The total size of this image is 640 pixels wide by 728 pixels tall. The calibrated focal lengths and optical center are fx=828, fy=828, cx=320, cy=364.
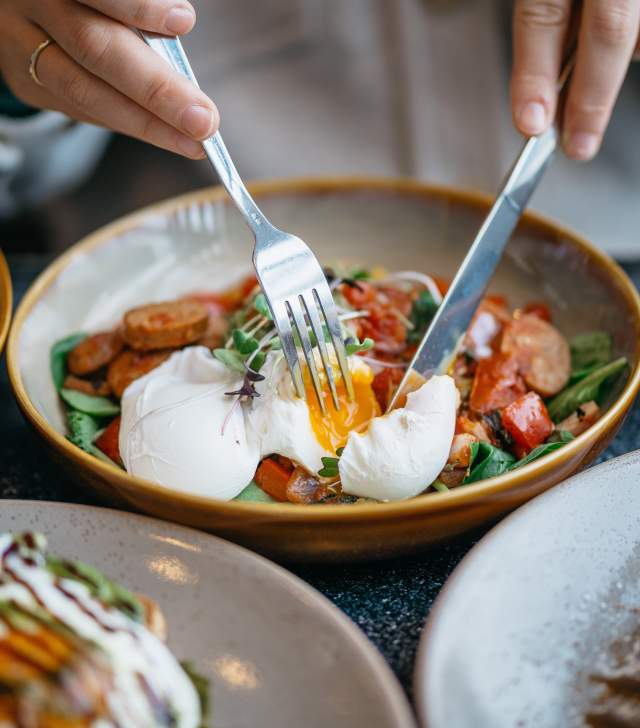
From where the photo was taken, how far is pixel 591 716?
3.46 ft

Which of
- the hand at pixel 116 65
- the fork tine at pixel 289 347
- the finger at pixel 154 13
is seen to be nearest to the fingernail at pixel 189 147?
the hand at pixel 116 65

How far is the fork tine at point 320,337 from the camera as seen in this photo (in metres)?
1.45

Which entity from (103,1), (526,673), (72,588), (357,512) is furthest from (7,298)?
(526,673)

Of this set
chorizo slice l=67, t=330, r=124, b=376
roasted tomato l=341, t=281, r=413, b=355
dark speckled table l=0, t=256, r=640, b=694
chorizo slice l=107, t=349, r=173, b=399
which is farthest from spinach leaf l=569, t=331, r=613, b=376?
chorizo slice l=67, t=330, r=124, b=376

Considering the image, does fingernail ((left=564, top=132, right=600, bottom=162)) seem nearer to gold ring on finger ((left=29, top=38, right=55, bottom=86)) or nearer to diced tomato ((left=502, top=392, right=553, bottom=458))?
diced tomato ((left=502, top=392, right=553, bottom=458))

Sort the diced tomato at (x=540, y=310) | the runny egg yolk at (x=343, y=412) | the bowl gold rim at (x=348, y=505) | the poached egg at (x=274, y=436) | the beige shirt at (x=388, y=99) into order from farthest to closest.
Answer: the beige shirt at (x=388, y=99), the diced tomato at (x=540, y=310), the runny egg yolk at (x=343, y=412), the poached egg at (x=274, y=436), the bowl gold rim at (x=348, y=505)

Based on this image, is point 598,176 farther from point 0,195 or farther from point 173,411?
point 0,195

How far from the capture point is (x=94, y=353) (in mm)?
1698

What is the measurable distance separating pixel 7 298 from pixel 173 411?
0.44 meters

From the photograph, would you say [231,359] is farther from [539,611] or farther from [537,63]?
[537,63]

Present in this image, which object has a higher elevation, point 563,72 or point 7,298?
point 563,72

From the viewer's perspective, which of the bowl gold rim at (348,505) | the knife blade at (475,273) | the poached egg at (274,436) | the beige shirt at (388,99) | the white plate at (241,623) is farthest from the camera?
the beige shirt at (388,99)

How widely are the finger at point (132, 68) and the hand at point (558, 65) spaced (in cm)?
69

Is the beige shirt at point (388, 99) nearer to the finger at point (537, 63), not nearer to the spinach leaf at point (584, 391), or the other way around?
the finger at point (537, 63)
